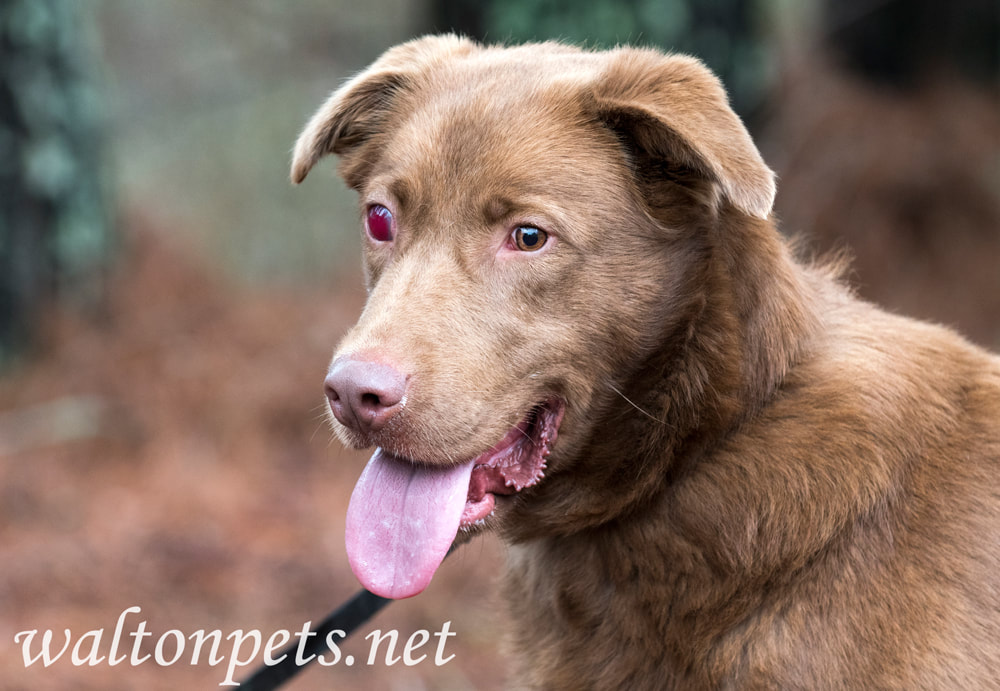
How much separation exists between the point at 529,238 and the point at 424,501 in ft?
2.22

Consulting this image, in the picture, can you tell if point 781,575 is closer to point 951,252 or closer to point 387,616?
point 387,616

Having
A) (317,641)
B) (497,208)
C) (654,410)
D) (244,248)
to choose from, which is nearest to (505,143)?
(497,208)

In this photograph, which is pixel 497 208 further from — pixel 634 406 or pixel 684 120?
pixel 634 406

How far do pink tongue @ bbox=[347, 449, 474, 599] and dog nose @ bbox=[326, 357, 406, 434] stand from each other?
192 millimetres

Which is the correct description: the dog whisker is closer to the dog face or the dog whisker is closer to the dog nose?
the dog face

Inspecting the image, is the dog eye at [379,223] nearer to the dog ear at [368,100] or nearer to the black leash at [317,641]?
the dog ear at [368,100]

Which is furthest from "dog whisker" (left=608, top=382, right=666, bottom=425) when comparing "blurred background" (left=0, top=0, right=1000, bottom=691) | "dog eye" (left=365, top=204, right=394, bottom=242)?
"blurred background" (left=0, top=0, right=1000, bottom=691)

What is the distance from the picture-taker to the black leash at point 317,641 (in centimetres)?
285

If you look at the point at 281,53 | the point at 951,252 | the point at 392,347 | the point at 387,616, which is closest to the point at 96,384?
the point at 387,616

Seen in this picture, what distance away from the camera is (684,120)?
252 centimetres

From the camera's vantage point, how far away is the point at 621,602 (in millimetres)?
2715

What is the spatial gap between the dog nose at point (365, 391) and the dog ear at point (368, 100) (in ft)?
2.60

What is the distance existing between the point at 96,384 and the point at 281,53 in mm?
3572

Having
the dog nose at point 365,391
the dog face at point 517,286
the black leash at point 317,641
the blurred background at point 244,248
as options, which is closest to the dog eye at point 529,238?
the dog face at point 517,286
